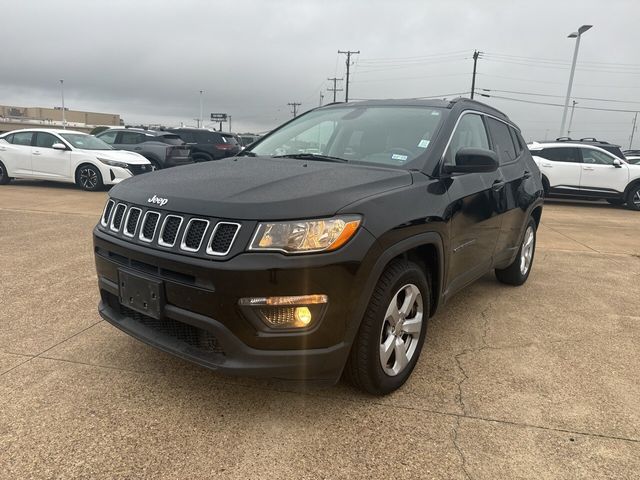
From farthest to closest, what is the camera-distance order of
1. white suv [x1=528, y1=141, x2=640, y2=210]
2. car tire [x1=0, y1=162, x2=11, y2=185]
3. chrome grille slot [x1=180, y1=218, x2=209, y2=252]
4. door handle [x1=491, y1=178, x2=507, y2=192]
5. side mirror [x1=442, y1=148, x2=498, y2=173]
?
white suv [x1=528, y1=141, x2=640, y2=210] → car tire [x1=0, y1=162, x2=11, y2=185] → door handle [x1=491, y1=178, x2=507, y2=192] → side mirror [x1=442, y1=148, x2=498, y2=173] → chrome grille slot [x1=180, y1=218, x2=209, y2=252]

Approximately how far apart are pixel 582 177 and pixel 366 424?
12.8m

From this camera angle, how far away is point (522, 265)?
4.93 m

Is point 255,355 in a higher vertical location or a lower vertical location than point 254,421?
higher

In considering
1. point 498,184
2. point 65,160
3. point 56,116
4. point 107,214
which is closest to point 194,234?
point 107,214

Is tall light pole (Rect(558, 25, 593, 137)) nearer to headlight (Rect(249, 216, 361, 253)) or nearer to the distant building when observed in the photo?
headlight (Rect(249, 216, 361, 253))

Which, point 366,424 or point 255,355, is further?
point 366,424

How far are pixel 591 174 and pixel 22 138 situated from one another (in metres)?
14.8

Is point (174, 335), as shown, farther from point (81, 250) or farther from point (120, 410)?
point (81, 250)

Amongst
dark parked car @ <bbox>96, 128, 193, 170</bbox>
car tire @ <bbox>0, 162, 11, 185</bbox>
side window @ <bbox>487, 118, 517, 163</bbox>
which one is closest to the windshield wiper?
side window @ <bbox>487, 118, 517, 163</bbox>

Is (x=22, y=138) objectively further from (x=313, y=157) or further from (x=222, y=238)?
(x=222, y=238)

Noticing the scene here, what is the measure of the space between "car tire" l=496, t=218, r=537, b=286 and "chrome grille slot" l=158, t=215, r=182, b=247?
344 cm

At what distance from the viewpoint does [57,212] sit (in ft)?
27.4

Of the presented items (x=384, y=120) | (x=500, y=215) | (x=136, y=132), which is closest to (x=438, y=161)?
(x=384, y=120)

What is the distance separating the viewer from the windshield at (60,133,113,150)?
11.8 m
